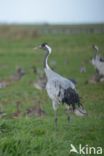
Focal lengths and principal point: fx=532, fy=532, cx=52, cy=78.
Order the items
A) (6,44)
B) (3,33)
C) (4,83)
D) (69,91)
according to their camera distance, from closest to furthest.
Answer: (69,91) → (4,83) → (6,44) → (3,33)

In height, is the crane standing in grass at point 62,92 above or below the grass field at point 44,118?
above

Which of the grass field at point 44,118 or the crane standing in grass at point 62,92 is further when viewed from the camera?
the crane standing in grass at point 62,92

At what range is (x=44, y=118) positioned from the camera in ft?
43.8

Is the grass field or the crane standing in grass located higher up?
the crane standing in grass

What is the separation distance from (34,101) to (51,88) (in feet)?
16.8

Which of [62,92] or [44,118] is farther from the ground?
[62,92]

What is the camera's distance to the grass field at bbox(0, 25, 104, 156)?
31.7ft

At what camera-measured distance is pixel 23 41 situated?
44.6 meters

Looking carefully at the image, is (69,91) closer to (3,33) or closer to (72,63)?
(72,63)

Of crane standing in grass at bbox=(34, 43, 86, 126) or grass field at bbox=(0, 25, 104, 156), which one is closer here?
grass field at bbox=(0, 25, 104, 156)

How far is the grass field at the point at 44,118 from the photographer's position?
381 inches

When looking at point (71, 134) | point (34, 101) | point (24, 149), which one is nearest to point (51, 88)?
point (71, 134)

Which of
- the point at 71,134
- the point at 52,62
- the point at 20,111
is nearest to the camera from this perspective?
the point at 71,134

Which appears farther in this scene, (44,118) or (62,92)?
(44,118)
